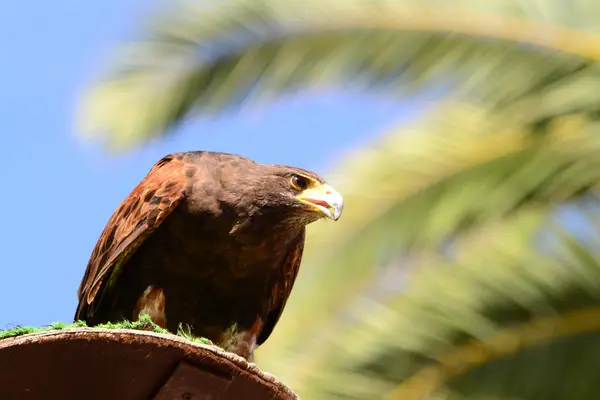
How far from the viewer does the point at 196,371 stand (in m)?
3.25

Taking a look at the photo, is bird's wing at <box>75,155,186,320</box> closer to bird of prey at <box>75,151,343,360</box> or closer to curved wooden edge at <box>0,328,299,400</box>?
bird of prey at <box>75,151,343,360</box>

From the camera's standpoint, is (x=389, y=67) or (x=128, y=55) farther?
(x=128, y=55)

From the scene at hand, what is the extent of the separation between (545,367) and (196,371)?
303 centimetres

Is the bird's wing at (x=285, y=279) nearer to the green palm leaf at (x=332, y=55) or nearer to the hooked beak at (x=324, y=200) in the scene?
the hooked beak at (x=324, y=200)

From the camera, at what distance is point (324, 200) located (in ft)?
17.0

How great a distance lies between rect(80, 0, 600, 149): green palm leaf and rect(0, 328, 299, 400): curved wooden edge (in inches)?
118

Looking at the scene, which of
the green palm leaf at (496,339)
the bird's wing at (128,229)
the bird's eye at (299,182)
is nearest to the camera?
the bird's wing at (128,229)

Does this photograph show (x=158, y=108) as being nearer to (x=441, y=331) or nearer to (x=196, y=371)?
(x=441, y=331)

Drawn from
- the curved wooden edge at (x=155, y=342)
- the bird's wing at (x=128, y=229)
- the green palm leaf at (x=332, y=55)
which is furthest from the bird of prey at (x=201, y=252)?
the curved wooden edge at (x=155, y=342)

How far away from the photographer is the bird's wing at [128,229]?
5035 mm

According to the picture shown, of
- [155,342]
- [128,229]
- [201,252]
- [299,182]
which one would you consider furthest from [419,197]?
[155,342]

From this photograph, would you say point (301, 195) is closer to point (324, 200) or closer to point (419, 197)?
point (324, 200)

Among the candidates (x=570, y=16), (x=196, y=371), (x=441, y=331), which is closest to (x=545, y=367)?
(x=441, y=331)

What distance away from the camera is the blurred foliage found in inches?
227
